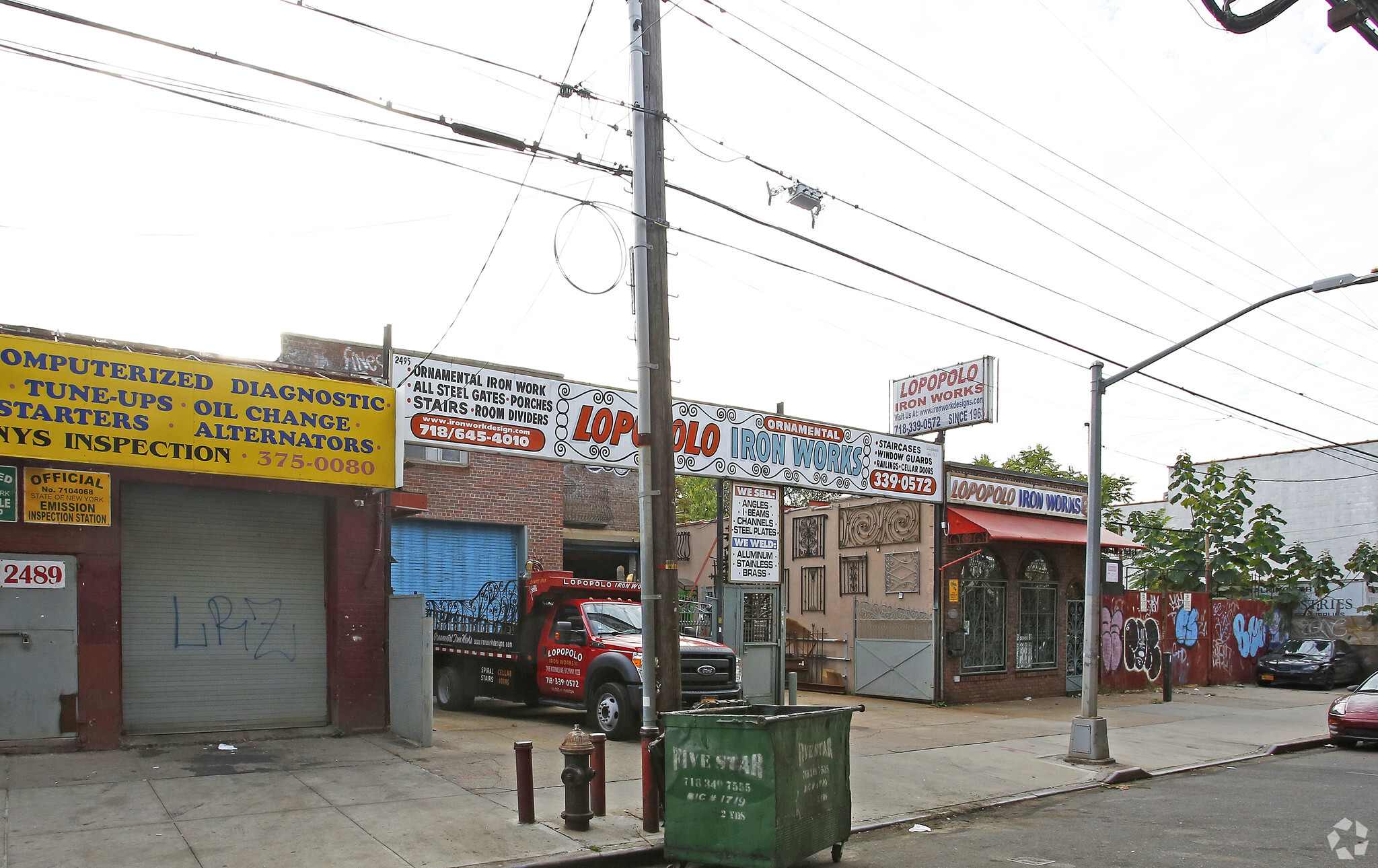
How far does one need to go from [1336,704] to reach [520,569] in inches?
615

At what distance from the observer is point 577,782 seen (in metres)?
8.59

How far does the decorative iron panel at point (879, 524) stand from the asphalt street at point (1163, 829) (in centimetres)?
899

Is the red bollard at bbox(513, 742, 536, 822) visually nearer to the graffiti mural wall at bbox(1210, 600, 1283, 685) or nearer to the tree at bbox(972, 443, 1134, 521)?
the graffiti mural wall at bbox(1210, 600, 1283, 685)

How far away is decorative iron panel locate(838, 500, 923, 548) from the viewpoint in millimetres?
21203

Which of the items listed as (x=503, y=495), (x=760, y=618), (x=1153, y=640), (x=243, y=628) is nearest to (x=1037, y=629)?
(x=1153, y=640)

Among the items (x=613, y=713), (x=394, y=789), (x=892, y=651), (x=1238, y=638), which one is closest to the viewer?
(x=394, y=789)

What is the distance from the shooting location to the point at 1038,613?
73.5 ft

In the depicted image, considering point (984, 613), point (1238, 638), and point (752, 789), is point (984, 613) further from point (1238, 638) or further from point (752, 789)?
point (752, 789)

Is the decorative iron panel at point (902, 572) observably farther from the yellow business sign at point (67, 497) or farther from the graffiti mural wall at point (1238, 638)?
the yellow business sign at point (67, 497)

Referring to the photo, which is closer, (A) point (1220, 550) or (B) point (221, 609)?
(B) point (221, 609)

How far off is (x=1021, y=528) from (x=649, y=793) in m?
14.5

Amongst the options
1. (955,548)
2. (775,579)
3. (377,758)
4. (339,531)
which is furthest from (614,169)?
(955,548)

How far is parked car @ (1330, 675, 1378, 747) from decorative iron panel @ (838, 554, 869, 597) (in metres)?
9.11

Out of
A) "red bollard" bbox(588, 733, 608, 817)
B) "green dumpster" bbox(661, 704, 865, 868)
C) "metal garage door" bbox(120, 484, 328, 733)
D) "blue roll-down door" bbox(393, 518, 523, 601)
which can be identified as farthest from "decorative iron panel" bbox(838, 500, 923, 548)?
"green dumpster" bbox(661, 704, 865, 868)
